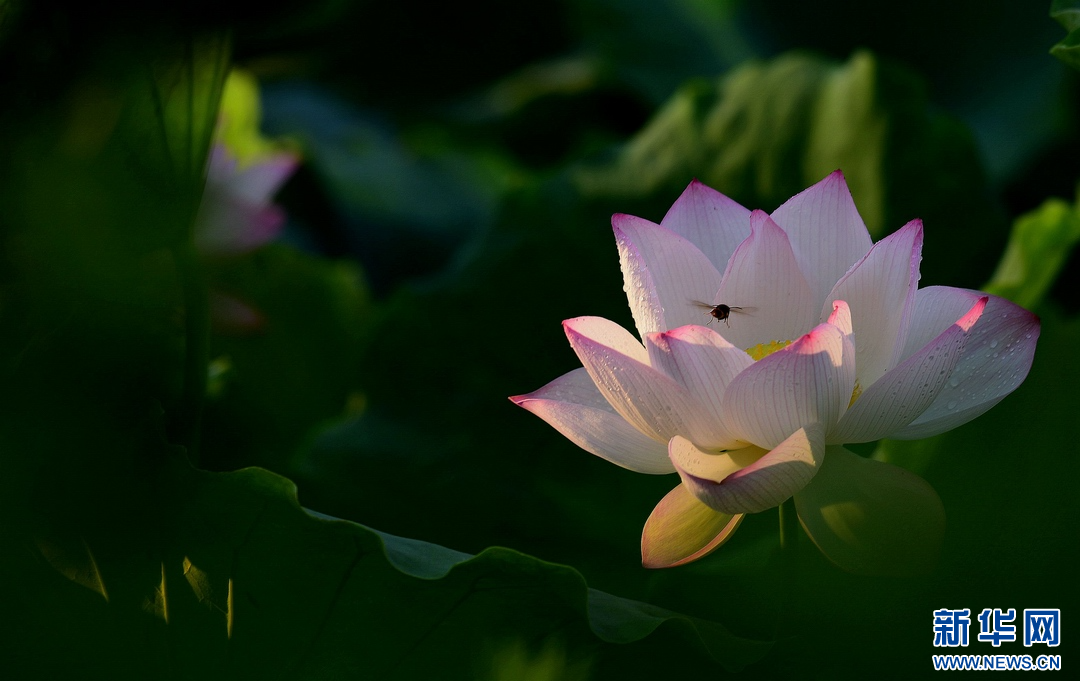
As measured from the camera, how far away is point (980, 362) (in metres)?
0.53

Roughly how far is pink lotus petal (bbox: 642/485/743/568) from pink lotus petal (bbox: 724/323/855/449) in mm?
64

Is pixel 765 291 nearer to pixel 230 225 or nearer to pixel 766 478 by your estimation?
pixel 766 478

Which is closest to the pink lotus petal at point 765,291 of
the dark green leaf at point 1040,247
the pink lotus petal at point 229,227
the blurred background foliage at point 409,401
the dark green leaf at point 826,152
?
the blurred background foliage at point 409,401

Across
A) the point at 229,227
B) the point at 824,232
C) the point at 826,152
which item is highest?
the point at 826,152

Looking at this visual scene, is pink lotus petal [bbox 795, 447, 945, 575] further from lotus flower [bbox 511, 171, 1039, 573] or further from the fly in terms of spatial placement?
the fly

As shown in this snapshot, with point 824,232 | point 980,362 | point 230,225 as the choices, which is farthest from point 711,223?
point 230,225

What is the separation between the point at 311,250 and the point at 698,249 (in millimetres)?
1040

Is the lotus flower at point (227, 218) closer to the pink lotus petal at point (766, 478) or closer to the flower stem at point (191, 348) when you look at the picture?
the flower stem at point (191, 348)

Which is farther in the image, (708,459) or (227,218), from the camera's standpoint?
(227,218)

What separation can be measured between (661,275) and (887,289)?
0.39 ft

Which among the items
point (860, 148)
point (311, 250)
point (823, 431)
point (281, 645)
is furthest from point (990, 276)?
point (311, 250)

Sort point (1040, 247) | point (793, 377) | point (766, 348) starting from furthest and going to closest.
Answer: point (1040, 247)
point (766, 348)
point (793, 377)

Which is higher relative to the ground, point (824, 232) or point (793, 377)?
point (824, 232)

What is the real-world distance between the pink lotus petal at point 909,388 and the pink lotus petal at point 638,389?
7 centimetres
